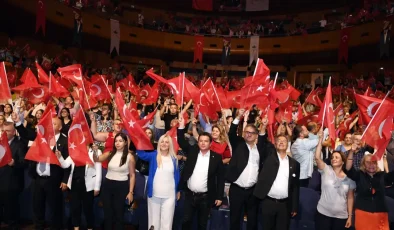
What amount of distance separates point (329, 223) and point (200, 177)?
1549 mm

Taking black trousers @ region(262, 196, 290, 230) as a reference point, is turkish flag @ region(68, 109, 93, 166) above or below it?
above

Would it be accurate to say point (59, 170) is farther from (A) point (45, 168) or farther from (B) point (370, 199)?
(B) point (370, 199)

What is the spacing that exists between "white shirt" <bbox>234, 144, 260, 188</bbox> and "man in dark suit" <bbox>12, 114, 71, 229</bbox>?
2231mm

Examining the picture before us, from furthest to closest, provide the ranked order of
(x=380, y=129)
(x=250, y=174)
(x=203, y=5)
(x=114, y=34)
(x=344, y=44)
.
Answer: (x=203, y=5), (x=114, y=34), (x=344, y=44), (x=380, y=129), (x=250, y=174)

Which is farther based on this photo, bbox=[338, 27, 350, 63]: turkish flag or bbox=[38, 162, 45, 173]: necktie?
bbox=[338, 27, 350, 63]: turkish flag

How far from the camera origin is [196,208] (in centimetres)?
450

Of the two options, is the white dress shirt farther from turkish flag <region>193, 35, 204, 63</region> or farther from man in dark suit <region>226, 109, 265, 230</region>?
turkish flag <region>193, 35, 204, 63</region>

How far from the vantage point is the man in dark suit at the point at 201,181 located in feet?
14.6

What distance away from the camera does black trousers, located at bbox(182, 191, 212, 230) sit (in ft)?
14.6

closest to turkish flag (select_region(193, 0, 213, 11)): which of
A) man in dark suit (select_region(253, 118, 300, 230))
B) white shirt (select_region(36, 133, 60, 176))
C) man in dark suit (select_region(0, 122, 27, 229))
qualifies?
man in dark suit (select_region(0, 122, 27, 229))

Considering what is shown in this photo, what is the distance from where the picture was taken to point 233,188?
4.55 m

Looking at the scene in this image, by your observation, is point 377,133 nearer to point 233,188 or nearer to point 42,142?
point 233,188

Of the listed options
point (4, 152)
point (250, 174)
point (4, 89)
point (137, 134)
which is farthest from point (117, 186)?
point (4, 89)

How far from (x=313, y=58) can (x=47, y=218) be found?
21257mm
